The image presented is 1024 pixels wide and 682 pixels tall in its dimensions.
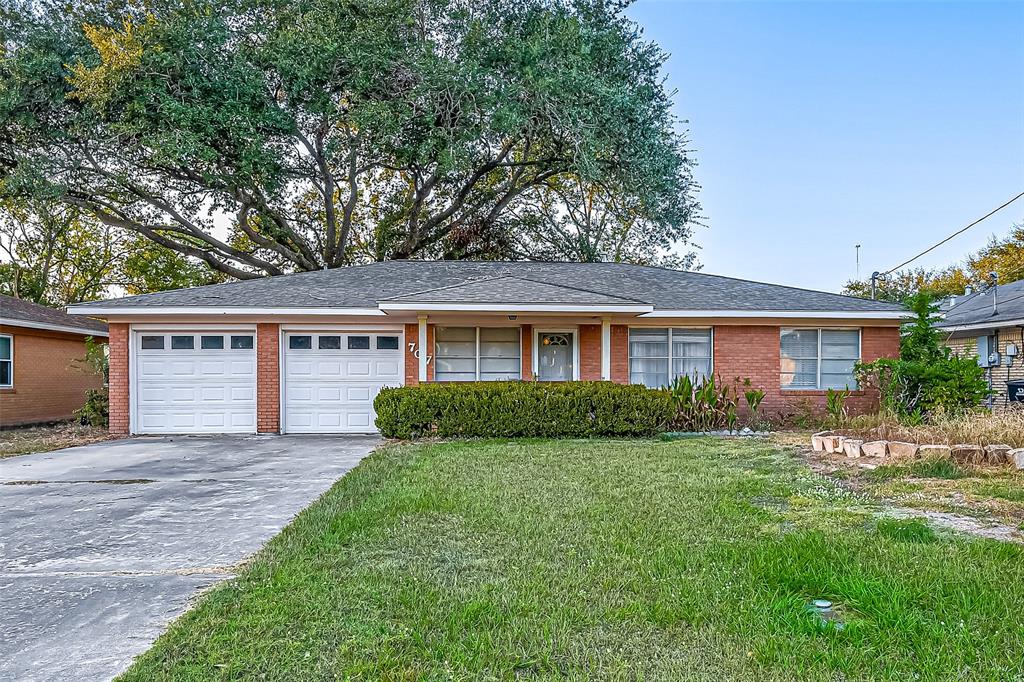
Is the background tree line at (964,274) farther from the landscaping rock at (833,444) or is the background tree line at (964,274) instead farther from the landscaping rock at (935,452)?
the landscaping rock at (935,452)

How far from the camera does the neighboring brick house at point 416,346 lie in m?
11.6

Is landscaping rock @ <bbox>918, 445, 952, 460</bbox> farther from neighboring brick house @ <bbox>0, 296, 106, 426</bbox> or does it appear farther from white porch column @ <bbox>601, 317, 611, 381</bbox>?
neighboring brick house @ <bbox>0, 296, 106, 426</bbox>

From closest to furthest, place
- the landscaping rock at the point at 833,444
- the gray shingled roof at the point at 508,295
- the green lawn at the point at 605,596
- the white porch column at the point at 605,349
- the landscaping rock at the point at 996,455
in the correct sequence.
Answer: the green lawn at the point at 605,596, the landscaping rock at the point at 996,455, the landscaping rock at the point at 833,444, the gray shingled roof at the point at 508,295, the white porch column at the point at 605,349

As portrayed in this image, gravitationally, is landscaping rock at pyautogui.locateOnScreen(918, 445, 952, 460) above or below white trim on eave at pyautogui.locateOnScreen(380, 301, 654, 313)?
below

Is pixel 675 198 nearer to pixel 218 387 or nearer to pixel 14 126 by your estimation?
pixel 218 387

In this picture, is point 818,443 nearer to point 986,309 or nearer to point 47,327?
point 986,309

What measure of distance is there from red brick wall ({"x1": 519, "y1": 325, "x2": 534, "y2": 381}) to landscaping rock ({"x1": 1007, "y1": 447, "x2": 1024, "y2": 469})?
7.76 m

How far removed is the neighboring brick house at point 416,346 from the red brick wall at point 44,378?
13.0 feet

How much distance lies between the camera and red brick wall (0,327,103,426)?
1354 cm

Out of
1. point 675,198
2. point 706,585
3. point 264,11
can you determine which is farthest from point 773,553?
point 264,11

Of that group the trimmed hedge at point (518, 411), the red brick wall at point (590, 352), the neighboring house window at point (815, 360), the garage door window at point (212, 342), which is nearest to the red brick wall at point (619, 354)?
the red brick wall at point (590, 352)

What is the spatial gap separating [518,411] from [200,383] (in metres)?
6.63

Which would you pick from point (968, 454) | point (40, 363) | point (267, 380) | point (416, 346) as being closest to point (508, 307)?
point (416, 346)

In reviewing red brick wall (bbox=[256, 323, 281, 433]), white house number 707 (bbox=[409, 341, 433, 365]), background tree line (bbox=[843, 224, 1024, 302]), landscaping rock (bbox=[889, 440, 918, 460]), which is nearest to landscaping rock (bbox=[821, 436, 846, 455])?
landscaping rock (bbox=[889, 440, 918, 460])
